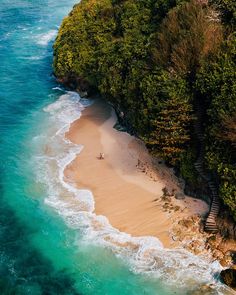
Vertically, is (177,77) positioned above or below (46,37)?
above

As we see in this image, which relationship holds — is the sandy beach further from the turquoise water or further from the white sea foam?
the white sea foam

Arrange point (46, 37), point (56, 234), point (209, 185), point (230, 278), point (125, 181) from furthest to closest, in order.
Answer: point (46, 37), point (125, 181), point (56, 234), point (209, 185), point (230, 278)

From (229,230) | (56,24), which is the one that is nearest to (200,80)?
(229,230)

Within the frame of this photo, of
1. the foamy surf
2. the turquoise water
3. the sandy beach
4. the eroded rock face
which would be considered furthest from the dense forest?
the turquoise water

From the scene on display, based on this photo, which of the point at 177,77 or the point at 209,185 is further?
the point at 177,77

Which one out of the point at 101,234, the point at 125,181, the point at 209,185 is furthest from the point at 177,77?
the point at 101,234

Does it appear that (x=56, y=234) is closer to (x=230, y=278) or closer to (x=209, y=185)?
(x=209, y=185)

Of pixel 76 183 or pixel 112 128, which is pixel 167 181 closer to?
pixel 76 183
